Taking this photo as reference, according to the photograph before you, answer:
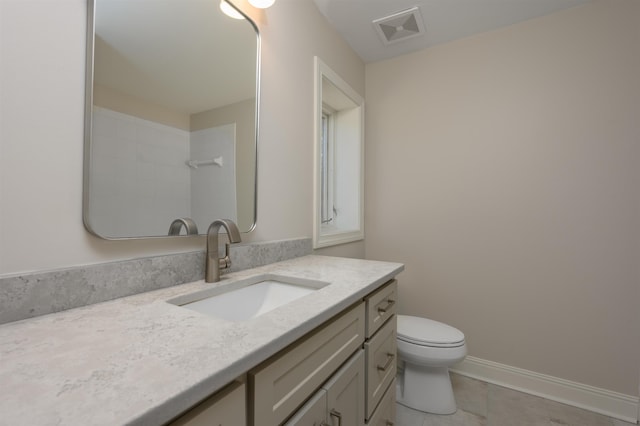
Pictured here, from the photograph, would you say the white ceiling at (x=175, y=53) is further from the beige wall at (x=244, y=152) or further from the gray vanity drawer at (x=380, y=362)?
the gray vanity drawer at (x=380, y=362)

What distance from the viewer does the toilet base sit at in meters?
1.57

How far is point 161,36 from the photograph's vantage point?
35.9 inches

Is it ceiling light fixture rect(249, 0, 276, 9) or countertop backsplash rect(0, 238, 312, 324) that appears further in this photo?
ceiling light fixture rect(249, 0, 276, 9)

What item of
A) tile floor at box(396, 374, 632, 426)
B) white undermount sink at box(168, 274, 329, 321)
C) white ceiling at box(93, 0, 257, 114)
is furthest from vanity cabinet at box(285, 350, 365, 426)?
white ceiling at box(93, 0, 257, 114)

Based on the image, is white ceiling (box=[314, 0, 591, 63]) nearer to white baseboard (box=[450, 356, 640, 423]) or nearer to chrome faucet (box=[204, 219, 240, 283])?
chrome faucet (box=[204, 219, 240, 283])

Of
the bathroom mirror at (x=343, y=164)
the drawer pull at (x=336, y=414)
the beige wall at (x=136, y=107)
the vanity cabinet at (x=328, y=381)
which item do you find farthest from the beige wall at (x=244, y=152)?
the bathroom mirror at (x=343, y=164)

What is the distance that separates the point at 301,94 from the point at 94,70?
1.01 m

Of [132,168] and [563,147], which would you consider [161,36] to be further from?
[563,147]

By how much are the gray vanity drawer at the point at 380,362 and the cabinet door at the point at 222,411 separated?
1.90 ft

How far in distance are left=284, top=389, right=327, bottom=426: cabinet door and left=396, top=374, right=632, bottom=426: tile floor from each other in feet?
3.54

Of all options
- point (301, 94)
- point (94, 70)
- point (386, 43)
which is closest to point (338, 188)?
point (301, 94)

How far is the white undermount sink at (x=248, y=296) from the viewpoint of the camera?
858mm

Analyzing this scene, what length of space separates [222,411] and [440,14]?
2207 millimetres

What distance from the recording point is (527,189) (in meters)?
1.78
